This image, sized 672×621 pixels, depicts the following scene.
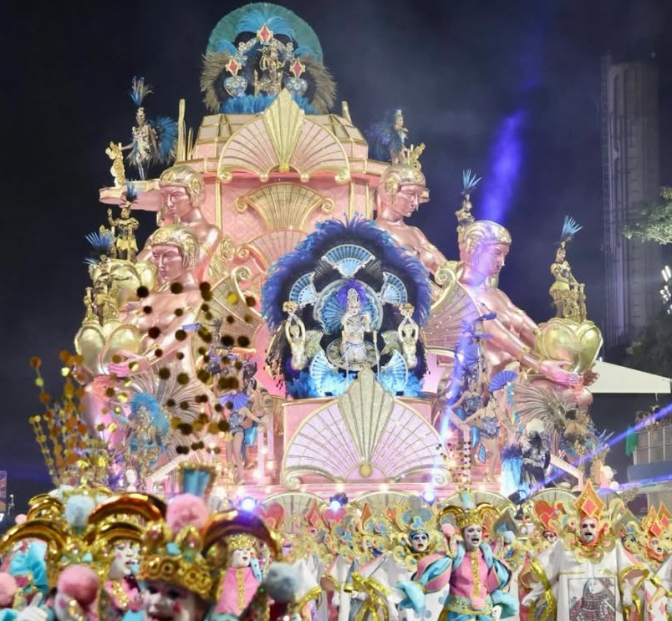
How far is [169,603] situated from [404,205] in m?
17.2

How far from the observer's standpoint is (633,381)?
86.1 feet

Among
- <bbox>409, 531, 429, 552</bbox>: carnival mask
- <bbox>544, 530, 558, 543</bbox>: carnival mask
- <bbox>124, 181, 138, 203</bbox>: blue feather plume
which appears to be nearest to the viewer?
<bbox>409, 531, 429, 552</bbox>: carnival mask

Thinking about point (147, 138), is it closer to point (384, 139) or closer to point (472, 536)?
point (384, 139)

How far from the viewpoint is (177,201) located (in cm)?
2239

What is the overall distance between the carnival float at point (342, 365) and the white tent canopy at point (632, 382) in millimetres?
3873

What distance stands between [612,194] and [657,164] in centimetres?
110

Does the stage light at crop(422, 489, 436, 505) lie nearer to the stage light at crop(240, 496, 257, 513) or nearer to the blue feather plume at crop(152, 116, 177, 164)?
the stage light at crop(240, 496, 257, 513)

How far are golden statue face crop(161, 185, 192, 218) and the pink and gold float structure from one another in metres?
0.03

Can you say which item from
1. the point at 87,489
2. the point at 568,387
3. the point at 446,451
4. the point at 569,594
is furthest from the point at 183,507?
the point at 568,387

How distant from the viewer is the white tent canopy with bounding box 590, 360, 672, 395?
26.2m

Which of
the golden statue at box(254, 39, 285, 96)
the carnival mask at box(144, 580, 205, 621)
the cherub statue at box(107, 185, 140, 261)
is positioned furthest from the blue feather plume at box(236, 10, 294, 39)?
the carnival mask at box(144, 580, 205, 621)

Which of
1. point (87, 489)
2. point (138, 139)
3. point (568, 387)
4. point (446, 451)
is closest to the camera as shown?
point (87, 489)

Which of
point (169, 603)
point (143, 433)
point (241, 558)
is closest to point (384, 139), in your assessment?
point (143, 433)

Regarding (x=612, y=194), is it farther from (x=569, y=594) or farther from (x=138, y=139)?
(x=569, y=594)
